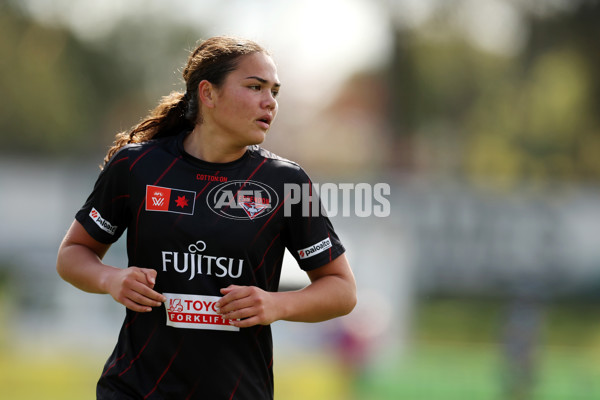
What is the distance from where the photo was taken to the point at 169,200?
3.09 meters

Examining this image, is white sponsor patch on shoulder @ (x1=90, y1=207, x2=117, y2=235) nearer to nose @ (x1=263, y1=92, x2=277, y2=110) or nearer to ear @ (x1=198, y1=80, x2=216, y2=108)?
ear @ (x1=198, y1=80, x2=216, y2=108)

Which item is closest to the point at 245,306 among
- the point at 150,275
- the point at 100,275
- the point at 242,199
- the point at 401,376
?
the point at 150,275

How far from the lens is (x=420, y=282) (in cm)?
1731

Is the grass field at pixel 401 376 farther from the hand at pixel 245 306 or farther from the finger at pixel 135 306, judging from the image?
the hand at pixel 245 306

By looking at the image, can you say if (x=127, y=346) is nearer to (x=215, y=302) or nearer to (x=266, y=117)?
(x=215, y=302)

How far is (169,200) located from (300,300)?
0.63 m

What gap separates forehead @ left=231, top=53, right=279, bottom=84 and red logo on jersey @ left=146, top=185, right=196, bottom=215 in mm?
510

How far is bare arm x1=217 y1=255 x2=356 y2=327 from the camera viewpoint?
286cm

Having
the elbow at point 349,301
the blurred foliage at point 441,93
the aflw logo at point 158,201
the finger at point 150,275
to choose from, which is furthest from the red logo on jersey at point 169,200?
the blurred foliage at point 441,93

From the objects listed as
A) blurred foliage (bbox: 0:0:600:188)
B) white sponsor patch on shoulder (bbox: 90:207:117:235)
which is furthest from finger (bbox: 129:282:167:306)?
blurred foliage (bbox: 0:0:600:188)

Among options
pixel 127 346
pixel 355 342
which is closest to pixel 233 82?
pixel 127 346

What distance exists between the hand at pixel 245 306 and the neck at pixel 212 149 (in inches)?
23.5

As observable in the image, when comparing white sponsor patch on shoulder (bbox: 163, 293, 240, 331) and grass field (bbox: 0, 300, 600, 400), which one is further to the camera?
grass field (bbox: 0, 300, 600, 400)

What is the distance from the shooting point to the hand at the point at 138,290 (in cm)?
285
